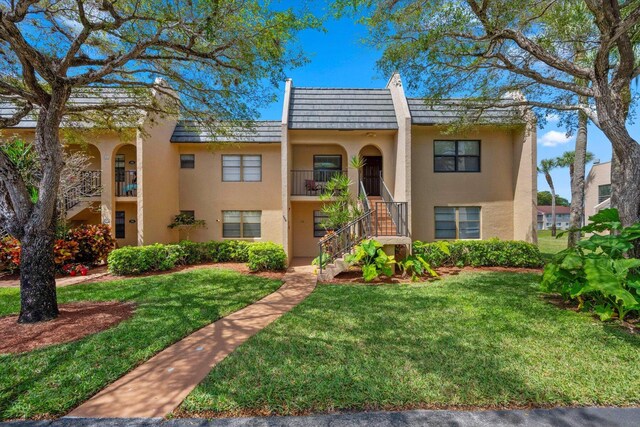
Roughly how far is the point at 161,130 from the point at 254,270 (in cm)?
780

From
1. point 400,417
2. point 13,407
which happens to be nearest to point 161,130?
point 13,407

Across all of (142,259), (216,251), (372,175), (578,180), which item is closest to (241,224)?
(216,251)

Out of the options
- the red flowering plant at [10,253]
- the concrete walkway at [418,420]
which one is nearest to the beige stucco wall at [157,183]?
the red flowering plant at [10,253]

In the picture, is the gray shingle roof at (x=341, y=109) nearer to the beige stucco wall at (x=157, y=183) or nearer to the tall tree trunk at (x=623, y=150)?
the beige stucco wall at (x=157, y=183)

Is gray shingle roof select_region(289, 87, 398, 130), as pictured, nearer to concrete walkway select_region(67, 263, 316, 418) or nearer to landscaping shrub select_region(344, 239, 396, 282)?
landscaping shrub select_region(344, 239, 396, 282)

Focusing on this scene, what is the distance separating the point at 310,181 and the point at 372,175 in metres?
3.32

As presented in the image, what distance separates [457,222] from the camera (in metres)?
12.8

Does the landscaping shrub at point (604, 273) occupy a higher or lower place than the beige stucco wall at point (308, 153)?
lower

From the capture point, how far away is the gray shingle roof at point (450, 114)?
10367 millimetres

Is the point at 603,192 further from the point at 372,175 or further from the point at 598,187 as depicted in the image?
the point at 372,175

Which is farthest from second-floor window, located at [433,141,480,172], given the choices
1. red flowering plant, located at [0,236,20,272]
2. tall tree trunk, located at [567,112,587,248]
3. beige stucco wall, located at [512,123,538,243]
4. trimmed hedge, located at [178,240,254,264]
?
red flowering plant, located at [0,236,20,272]

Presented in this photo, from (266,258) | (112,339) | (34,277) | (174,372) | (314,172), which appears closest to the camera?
(174,372)

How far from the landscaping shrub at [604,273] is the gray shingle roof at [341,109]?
756 centimetres

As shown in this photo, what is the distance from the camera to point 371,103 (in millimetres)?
12805
